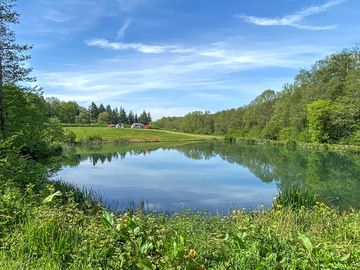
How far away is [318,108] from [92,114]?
10512 centimetres

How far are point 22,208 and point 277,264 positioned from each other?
431cm

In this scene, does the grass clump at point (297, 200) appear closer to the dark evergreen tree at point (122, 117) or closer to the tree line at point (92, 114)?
the tree line at point (92, 114)

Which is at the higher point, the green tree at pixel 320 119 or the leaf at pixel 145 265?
the green tree at pixel 320 119

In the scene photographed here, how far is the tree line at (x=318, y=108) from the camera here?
56.3 meters

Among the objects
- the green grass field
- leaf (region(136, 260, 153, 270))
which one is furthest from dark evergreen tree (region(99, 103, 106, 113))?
leaf (region(136, 260, 153, 270))

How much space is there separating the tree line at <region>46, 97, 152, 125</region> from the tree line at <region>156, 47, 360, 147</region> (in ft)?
198

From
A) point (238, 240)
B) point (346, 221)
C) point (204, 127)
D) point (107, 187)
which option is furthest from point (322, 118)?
point (204, 127)

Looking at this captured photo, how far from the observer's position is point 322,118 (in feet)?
196

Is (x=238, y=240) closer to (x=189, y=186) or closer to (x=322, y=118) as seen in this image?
(x=189, y=186)

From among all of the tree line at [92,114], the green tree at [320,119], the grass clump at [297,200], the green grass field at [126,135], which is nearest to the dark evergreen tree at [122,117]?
the tree line at [92,114]

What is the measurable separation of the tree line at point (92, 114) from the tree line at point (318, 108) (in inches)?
2377

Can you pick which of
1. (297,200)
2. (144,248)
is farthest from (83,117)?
(144,248)

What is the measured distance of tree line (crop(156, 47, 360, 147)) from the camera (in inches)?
→ 2216

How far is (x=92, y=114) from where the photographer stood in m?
150
